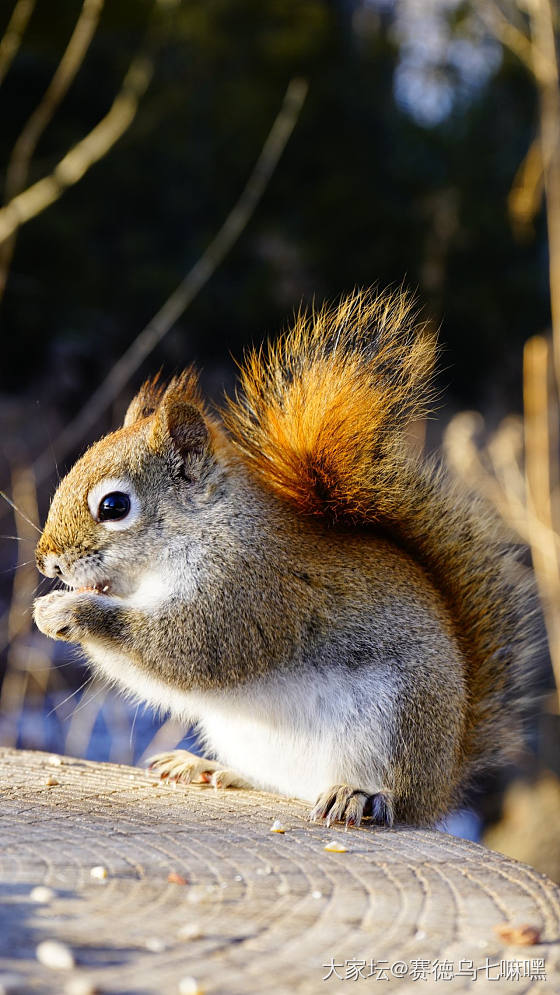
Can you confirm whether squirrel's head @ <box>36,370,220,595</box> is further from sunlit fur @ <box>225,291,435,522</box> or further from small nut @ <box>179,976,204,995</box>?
small nut @ <box>179,976,204,995</box>

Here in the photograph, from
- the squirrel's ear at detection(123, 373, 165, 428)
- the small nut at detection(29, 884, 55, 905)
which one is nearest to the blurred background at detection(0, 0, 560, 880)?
the squirrel's ear at detection(123, 373, 165, 428)

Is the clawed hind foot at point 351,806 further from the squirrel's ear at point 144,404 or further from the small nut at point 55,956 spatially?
the squirrel's ear at point 144,404

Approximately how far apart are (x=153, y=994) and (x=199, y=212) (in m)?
7.56

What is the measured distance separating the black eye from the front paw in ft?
0.48

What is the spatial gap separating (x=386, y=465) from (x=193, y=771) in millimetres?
669

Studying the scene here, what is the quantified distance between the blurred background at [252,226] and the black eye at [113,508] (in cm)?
155

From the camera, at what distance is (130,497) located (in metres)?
1.83

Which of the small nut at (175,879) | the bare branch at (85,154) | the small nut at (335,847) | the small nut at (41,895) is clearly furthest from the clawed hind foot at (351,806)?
the bare branch at (85,154)

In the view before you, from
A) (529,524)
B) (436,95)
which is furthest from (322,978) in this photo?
(436,95)

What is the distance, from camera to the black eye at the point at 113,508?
1.79 m

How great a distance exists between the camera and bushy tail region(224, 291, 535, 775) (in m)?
1.75

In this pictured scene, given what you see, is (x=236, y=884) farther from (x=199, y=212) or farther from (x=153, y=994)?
(x=199, y=212)

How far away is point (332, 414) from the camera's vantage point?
175 centimetres

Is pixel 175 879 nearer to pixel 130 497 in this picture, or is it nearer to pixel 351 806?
pixel 351 806
